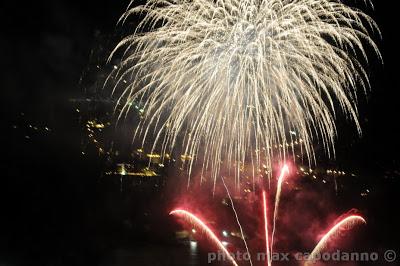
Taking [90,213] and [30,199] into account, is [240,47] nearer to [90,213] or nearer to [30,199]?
[90,213]

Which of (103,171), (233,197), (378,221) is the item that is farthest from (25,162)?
(378,221)

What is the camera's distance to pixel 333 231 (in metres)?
26.1

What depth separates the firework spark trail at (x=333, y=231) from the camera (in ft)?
72.6

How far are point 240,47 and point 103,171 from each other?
36919 mm

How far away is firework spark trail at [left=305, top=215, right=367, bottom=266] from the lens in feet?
72.6
